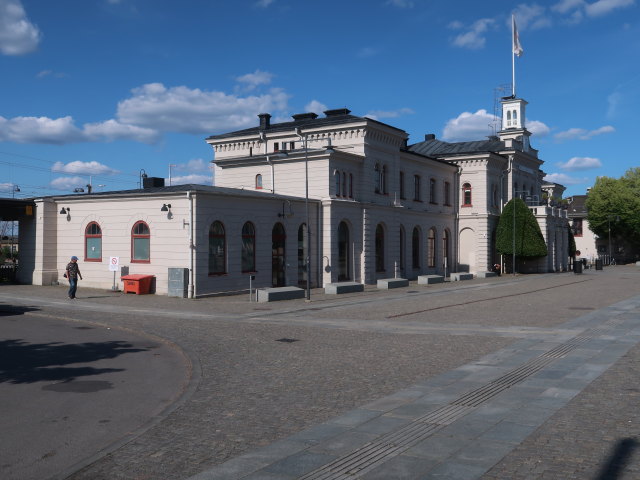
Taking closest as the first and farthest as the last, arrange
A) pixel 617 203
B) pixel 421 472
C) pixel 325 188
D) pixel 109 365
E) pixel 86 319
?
pixel 421 472 → pixel 109 365 → pixel 86 319 → pixel 325 188 → pixel 617 203

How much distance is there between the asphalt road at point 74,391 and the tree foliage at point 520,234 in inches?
1537

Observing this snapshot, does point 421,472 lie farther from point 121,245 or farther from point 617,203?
point 617,203

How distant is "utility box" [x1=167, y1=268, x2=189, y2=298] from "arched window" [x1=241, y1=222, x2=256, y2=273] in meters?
3.48

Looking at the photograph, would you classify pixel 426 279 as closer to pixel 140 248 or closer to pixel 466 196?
pixel 466 196

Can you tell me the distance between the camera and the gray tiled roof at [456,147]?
52062 mm

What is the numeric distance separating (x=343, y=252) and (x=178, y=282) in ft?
40.1

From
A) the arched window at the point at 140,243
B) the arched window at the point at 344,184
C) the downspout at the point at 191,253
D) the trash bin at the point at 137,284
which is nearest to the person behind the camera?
the downspout at the point at 191,253

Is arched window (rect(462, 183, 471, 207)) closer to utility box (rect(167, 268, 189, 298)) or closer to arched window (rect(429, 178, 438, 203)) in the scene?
arched window (rect(429, 178, 438, 203))

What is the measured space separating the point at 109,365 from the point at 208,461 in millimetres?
5990

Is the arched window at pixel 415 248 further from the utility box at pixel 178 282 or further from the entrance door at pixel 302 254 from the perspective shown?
the utility box at pixel 178 282

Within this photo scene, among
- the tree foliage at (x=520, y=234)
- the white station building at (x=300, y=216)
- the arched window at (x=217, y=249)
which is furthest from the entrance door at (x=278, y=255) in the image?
the tree foliage at (x=520, y=234)

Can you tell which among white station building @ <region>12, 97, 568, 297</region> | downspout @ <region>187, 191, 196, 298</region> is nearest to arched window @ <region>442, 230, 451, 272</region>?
white station building @ <region>12, 97, 568, 297</region>

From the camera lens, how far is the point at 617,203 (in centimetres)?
7906

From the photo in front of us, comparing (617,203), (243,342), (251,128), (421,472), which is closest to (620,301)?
(243,342)
